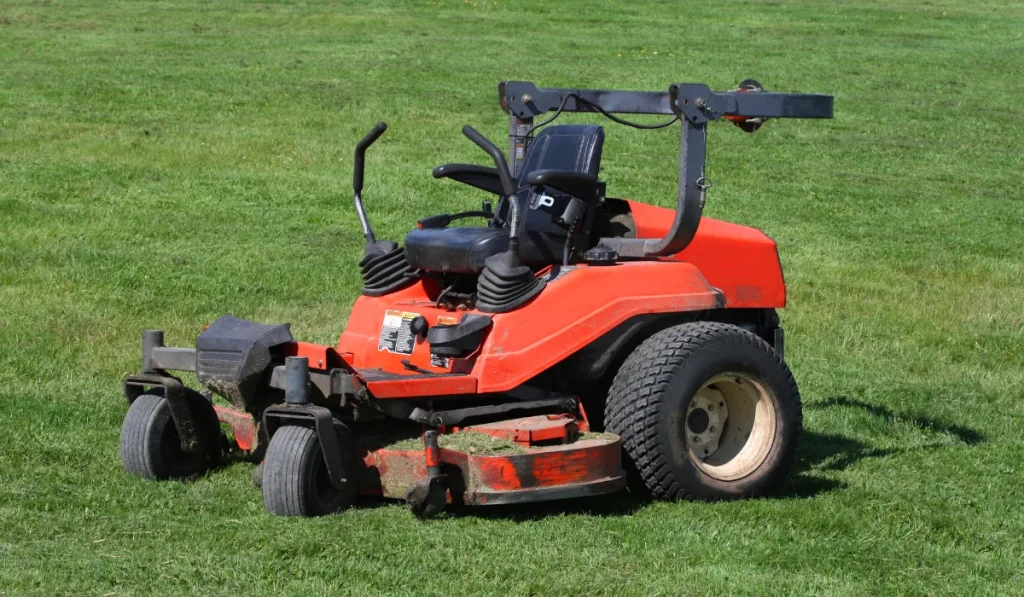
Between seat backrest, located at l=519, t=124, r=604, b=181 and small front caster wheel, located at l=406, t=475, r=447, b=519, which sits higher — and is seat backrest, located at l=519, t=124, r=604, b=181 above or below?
above

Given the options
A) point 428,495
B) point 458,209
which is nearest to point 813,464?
point 428,495

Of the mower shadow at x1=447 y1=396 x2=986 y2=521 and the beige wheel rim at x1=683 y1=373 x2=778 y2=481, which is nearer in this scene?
the mower shadow at x1=447 y1=396 x2=986 y2=521

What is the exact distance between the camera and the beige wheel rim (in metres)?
7.11

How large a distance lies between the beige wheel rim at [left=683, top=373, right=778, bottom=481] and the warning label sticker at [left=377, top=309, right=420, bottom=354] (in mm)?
1472

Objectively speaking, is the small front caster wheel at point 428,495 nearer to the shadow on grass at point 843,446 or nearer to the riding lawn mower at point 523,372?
the riding lawn mower at point 523,372

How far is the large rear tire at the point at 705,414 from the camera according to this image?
6.76 meters

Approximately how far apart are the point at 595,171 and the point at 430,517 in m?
2.22

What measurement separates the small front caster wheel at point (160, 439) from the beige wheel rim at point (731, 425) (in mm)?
2424

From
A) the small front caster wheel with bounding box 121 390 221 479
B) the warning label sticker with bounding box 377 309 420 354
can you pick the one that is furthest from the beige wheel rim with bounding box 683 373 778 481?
the small front caster wheel with bounding box 121 390 221 479

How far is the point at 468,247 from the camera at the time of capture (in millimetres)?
7098

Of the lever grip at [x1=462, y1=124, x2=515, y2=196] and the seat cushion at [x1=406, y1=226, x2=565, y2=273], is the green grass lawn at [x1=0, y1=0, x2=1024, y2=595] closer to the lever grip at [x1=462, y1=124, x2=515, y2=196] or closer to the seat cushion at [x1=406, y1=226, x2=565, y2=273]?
the seat cushion at [x1=406, y1=226, x2=565, y2=273]

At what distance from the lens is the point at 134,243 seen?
45.7 ft

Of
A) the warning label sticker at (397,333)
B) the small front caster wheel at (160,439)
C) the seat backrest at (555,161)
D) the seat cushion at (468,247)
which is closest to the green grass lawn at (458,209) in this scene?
the small front caster wheel at (160,439)

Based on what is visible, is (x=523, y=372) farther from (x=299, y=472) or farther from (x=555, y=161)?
(x=555, y=161)
